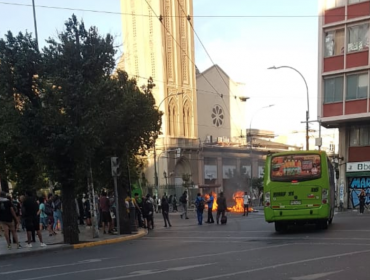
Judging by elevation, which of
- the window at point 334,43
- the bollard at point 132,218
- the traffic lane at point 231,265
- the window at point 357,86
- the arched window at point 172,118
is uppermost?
the window at point 334,43

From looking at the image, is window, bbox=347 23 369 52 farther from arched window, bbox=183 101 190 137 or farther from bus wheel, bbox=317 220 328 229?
arched window, bbox=183 101 190 137

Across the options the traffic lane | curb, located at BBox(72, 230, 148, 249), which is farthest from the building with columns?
the traffic lane

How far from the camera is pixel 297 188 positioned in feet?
55.0

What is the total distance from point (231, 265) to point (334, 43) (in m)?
31.2

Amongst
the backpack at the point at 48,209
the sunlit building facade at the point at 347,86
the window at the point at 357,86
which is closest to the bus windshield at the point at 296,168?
the backpack at the point at 48,209

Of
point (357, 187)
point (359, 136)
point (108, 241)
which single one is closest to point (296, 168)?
point (108, 241)

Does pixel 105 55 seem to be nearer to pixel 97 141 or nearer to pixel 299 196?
pixel 97 141

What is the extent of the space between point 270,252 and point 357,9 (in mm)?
29442

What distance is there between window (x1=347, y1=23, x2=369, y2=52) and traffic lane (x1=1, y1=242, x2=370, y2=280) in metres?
27.1

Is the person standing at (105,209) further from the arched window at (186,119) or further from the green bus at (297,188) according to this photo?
the arched window at (186,119)

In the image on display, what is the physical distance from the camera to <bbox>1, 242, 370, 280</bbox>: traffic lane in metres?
8.77

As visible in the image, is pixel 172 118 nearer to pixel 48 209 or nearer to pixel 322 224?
pixel 48 209

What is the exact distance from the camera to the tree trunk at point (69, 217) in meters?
16.0

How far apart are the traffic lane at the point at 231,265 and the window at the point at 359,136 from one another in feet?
87.5
